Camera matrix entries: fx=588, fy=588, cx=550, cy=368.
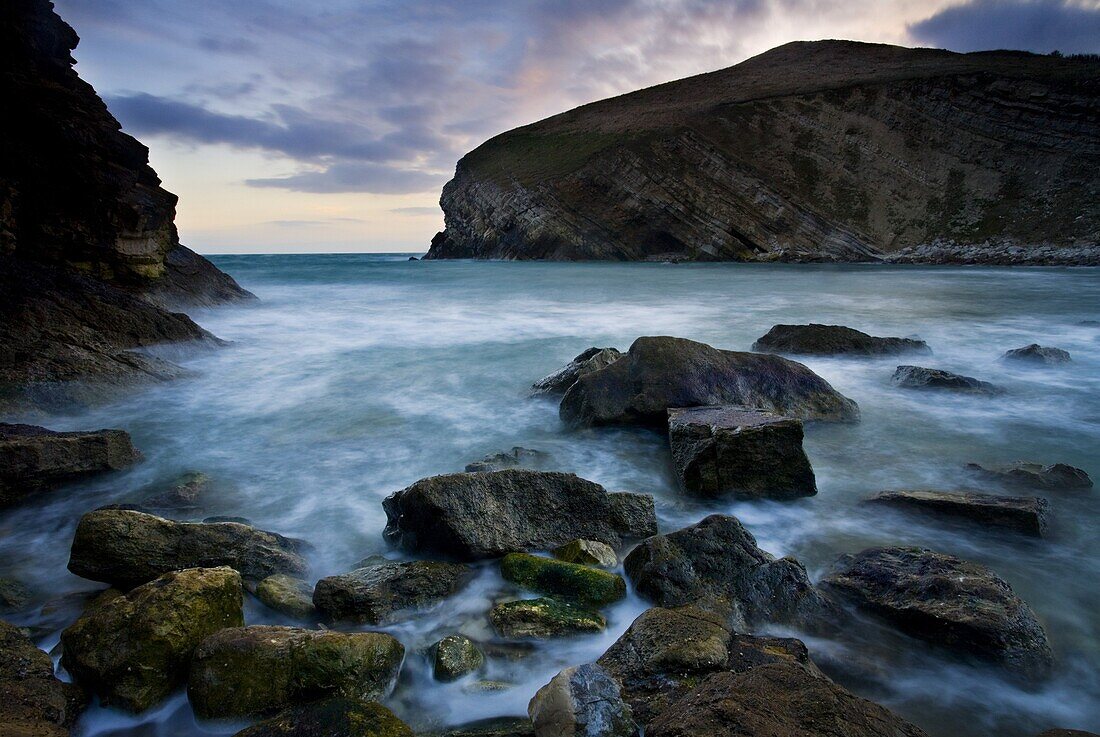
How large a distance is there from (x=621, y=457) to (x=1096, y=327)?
1182 centimetres

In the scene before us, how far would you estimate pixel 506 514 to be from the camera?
3625mm

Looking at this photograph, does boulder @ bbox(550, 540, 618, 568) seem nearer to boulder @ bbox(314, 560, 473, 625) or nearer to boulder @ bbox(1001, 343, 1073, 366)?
boulder @ bbox(314, 560, 473, 625)

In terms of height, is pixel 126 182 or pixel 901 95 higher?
pixel 901 95

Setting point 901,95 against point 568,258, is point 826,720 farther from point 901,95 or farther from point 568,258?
point 901,95

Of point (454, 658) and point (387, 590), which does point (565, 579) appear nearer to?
point (454, 658)

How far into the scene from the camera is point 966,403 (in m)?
6.61

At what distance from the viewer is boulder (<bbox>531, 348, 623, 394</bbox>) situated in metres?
6.74

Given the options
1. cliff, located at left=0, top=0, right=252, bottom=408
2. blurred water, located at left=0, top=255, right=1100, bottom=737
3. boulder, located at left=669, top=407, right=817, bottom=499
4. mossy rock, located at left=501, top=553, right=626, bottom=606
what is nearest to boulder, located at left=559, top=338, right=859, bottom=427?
blurred water, located at left=0, top=255, right=1100, bottom=737

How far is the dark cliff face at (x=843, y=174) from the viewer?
120ft

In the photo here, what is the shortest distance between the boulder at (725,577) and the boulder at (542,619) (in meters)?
0.38

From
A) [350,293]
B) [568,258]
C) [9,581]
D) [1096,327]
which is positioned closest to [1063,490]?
[9,581]

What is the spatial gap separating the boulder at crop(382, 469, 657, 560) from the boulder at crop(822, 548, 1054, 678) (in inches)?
49.7

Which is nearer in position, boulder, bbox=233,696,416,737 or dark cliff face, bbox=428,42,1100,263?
boulder, bbox=233,696,416,737

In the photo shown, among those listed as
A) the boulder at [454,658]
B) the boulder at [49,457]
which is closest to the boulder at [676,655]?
the boulder at [454,658]
